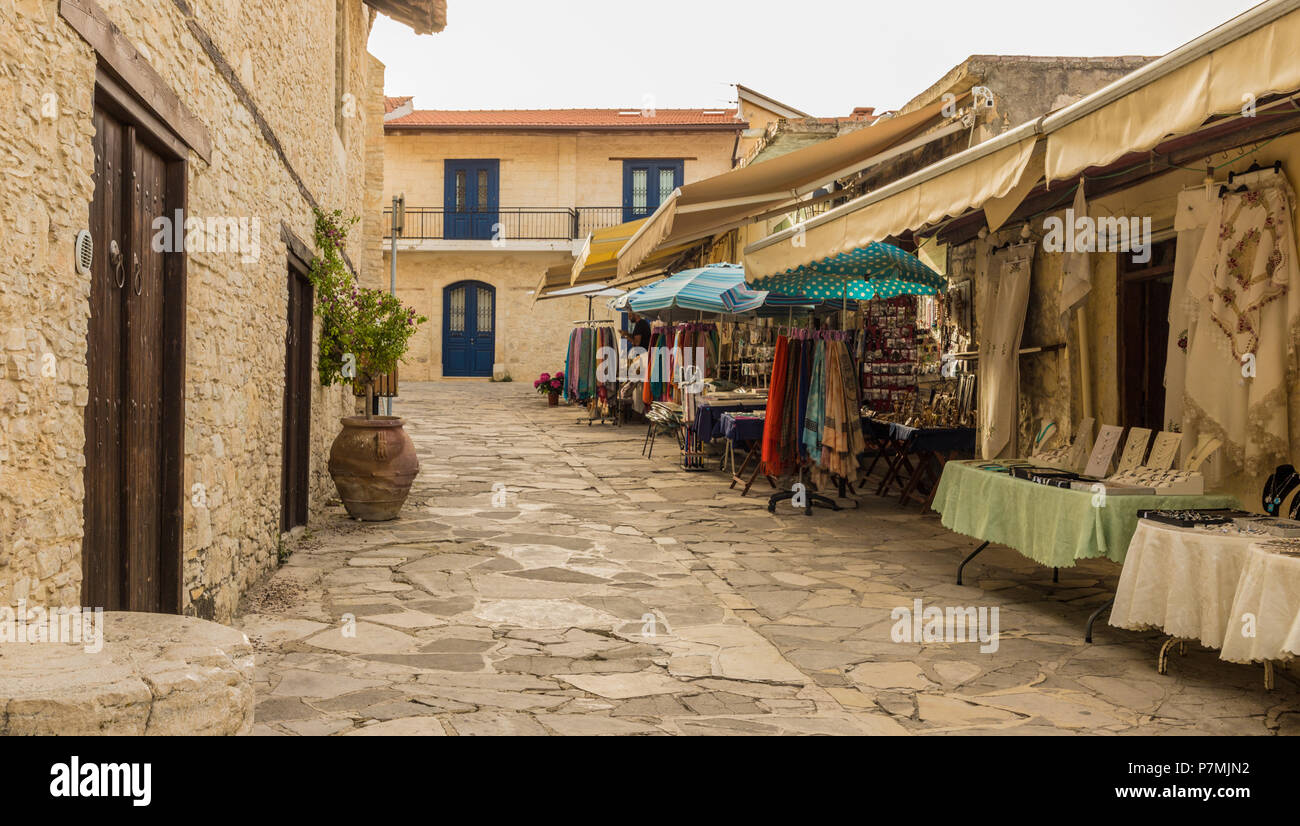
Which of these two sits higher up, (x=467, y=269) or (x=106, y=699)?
(x=467, y=269)

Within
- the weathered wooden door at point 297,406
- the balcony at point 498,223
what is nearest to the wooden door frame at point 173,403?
the weathered wooden door at point 297,406

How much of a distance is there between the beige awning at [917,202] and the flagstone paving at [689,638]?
6.87ft

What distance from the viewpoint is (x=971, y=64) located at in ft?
26.1

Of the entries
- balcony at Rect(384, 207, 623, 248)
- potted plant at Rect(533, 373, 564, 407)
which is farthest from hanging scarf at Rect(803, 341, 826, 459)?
balcony at Rect(384, 207, 623, 248)

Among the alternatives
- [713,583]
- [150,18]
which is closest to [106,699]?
[150,18]

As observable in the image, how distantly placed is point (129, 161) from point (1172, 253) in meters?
5.67

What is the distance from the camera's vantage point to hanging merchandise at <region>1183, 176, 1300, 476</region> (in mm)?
4859

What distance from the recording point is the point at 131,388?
3758mm

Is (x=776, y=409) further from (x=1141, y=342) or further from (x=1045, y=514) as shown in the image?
(x=1045, y=514)

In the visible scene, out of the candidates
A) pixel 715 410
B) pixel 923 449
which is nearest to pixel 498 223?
pixel 715 410

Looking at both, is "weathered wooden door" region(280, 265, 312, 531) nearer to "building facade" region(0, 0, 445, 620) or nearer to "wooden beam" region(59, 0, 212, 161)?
"building facade" region(0, 0, 445, 620)

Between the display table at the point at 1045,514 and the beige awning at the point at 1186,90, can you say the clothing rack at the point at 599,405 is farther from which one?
the beige awning at the point at 1186,90
